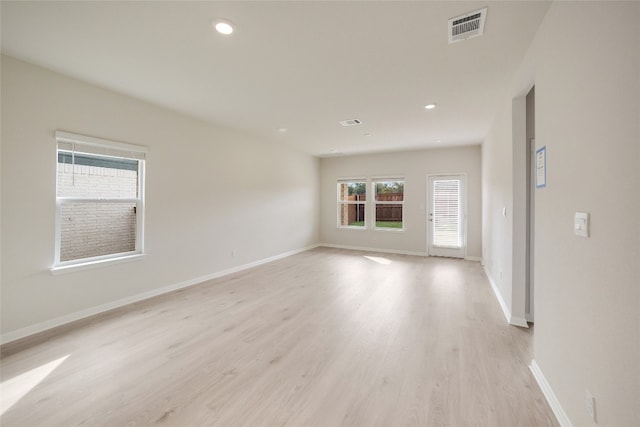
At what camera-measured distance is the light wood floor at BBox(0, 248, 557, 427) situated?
168 cm

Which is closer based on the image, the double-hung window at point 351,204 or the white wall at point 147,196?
the white wall at point 147,196

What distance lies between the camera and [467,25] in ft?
6.70

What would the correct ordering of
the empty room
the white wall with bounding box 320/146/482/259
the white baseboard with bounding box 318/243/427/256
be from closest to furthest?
the empty room < the white wall with bounding box 320/146/482/259 < the white baseboard with bounding box 318/243/427/256

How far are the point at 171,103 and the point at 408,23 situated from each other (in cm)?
320

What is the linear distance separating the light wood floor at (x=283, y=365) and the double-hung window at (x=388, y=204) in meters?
3.66

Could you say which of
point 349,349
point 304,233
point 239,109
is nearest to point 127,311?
point 349,349

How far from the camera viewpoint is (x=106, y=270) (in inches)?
130

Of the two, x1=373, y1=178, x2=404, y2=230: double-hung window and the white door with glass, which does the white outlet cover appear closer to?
the white door with glass

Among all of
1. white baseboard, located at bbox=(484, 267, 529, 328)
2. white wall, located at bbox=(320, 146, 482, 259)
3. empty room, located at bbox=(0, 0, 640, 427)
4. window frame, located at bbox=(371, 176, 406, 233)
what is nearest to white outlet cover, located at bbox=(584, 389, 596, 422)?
empty room, located at bbox=(0, 0, 640, 427)

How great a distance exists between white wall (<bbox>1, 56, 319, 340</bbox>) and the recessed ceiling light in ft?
6.93

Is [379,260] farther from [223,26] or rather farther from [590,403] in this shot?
[223,26]

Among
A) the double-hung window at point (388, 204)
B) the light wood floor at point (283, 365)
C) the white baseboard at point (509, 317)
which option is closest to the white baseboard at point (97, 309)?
the light wood floor at point (283, 365)

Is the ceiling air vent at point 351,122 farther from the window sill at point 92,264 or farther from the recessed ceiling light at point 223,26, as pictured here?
the window sill at point 92,264

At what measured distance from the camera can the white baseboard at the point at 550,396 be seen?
1.57 metres
